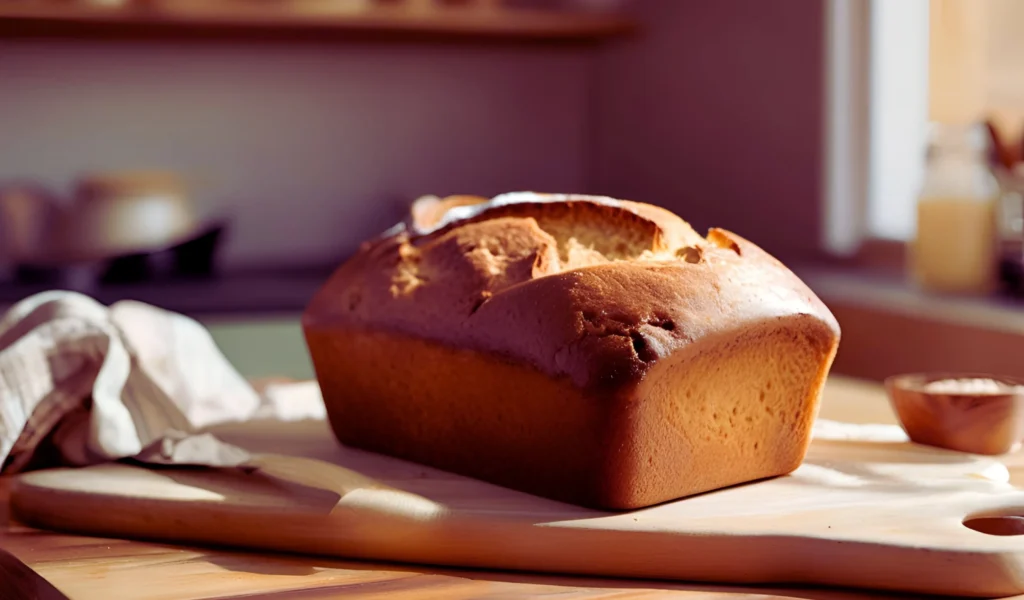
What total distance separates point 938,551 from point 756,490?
17 cm

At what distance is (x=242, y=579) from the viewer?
746 mm

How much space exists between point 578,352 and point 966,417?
1.14ft

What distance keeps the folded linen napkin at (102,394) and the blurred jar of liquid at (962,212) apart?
1182mm

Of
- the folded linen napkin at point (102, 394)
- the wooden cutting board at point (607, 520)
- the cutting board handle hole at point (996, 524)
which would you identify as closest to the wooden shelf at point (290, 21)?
the folded linen napkin at point (102, 394)

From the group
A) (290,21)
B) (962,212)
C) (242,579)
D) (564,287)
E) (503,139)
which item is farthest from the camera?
(503,139)

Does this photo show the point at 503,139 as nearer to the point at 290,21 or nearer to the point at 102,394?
the point at 290,21

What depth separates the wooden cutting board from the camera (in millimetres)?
726

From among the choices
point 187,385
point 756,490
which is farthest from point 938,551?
point 187,385

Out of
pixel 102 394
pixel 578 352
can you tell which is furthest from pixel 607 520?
pixel 102 394

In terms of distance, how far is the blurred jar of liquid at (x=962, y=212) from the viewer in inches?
76.7

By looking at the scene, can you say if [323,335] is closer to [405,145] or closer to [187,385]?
[187,385]

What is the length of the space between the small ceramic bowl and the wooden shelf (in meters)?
1.92

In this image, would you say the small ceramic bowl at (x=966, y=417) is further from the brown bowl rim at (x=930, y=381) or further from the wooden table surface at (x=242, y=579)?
the wooden table surface at (x=242, y=579)

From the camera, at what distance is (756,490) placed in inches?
34.1
